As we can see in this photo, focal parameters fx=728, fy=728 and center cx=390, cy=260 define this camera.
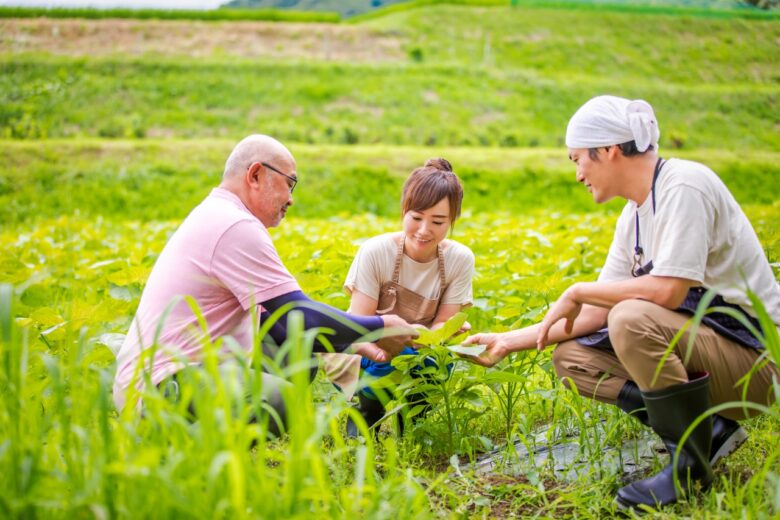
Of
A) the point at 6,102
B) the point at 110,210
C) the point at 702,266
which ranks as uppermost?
the point at 702,266

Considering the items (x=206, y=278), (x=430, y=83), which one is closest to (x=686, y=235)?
(x=206, y=278)

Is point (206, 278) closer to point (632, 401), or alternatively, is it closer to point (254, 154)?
point (254, 154)

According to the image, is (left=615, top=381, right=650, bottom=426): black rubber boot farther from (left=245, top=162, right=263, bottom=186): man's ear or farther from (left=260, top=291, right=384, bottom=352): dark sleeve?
(left=245, top=162, right=263, bottom=186): man's ear

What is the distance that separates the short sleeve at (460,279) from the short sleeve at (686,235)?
0.75 meters

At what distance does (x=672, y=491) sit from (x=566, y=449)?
0.45 metres

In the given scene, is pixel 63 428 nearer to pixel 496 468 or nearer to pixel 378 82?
pixel 496 468

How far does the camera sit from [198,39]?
20.1 meters

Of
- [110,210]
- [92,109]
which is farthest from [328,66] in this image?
[110,210]

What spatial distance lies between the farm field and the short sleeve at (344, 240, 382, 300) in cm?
30

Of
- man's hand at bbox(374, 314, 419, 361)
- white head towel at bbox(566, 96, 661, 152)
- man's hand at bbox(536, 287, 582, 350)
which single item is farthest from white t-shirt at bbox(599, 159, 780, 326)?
man's hand at bbox(374, 314, 419, 361)

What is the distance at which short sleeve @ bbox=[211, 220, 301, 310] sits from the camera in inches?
76.1

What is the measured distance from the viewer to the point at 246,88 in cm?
1719

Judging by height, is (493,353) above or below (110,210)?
above

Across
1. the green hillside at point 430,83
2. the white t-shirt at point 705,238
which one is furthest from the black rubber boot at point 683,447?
Answer: the green hillside at point 430,83
